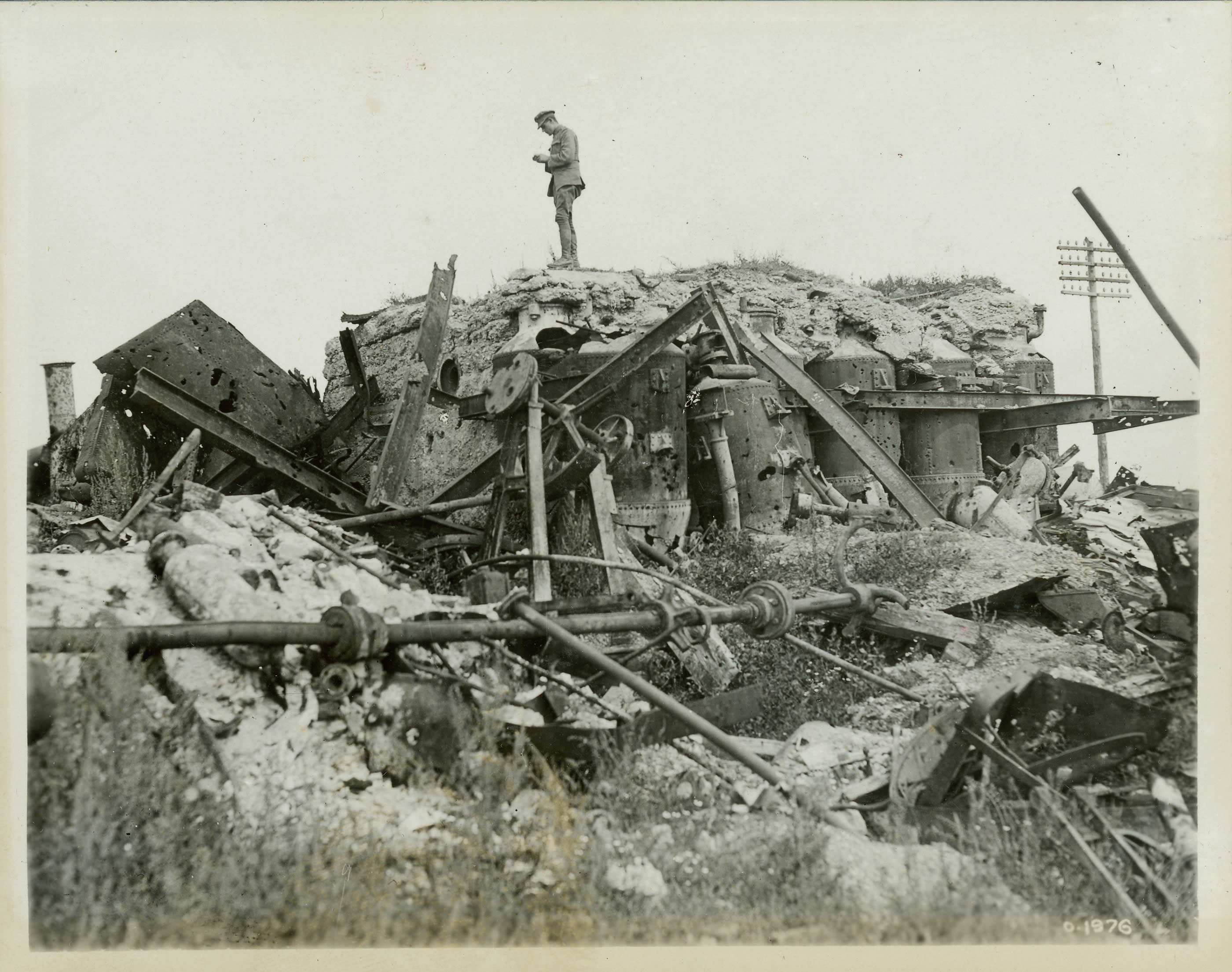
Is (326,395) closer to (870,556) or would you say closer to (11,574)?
(870,556)

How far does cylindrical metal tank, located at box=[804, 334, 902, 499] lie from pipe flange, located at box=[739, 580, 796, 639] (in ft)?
18.6

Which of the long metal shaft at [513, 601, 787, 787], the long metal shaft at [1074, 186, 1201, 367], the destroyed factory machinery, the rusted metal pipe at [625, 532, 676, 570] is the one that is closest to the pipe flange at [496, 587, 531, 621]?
the destroyed factory machinery

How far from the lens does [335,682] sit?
3.32 m

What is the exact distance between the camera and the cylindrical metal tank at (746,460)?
8.01 meters

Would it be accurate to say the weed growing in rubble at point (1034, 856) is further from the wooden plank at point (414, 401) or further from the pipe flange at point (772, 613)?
the wooden plank at point (414, 401)

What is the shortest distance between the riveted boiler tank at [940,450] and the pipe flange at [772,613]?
6.82 metres

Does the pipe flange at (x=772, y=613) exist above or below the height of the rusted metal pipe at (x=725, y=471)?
below

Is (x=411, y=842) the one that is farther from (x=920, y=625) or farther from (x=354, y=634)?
(x=920, y=625)

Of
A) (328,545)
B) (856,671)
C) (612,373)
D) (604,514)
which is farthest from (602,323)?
(856,671)

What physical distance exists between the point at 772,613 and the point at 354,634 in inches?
79.9

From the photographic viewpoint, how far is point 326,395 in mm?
12125

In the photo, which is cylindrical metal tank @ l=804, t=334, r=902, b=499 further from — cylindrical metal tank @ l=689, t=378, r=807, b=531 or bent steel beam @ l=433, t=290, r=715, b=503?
bent steel beam @ l=433, t=290, r=715, b=503

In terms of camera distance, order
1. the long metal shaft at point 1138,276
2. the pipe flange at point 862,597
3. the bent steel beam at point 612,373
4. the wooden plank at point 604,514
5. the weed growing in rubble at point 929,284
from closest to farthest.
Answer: the long metal shaft at point 1138,276 < the pipe flange at point 862,597 < the wooden plank at point 604,514 < the bent steel beam at point 612,373 < the weed growing in rubble at point 929,284

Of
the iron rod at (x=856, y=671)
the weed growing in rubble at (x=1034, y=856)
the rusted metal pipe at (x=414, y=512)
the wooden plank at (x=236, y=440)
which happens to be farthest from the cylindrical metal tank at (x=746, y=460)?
the weed growing in rubble at (x=1034, y=856)
